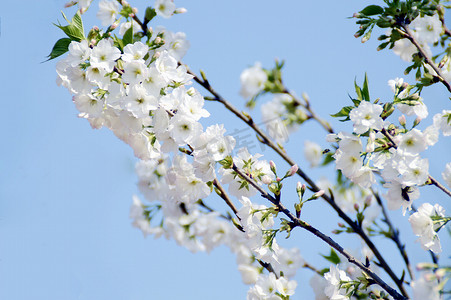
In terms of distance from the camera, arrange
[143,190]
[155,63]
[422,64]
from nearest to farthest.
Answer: [155,63]
[422,64]
[143,190]

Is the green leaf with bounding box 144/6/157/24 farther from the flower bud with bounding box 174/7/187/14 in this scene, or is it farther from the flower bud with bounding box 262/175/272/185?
the flower bud with bounding box 262/175/272/185

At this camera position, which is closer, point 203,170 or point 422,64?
point 203,170

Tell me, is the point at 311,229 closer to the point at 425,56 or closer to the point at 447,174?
the point at 447,174

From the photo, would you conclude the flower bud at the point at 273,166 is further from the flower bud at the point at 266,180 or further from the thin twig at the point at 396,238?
the thin twig at the point at 396,238

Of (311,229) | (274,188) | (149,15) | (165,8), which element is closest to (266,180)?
(274,188)

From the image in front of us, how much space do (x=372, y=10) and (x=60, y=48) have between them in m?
1.38

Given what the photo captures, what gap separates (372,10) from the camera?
1985mm

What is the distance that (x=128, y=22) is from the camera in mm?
2104

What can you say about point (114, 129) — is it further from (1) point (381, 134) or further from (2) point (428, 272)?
(2) point (428, 272)

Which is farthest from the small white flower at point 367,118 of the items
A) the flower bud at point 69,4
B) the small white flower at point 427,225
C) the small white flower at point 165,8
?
the flower bud at point 69,4

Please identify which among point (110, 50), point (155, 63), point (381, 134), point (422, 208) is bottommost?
point (422, 208)

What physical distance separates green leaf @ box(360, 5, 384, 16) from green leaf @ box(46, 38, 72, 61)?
4.27 ft

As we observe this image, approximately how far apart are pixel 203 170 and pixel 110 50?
0.61 meters

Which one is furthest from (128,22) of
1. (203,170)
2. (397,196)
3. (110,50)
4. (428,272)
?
(428,272)
